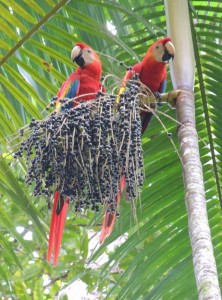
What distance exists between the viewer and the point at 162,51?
1597mm

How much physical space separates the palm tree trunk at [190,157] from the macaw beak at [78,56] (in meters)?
0.30

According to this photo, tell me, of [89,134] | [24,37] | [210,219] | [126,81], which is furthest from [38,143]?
[210,219]

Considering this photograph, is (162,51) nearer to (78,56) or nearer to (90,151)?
(78,56)

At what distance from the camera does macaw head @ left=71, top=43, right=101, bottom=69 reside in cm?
163

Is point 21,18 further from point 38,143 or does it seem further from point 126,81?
point 38,143

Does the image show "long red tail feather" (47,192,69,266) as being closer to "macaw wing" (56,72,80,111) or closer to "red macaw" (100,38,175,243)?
"red macaw" (100,38,175,243)

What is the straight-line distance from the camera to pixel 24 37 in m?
1.51

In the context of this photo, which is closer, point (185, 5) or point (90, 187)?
point (90, 187)

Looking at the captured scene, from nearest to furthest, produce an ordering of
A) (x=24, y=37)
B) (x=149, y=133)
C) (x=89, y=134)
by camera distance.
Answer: (x=89, y=134) → (x=24, y=37) → (x=149, y=133)

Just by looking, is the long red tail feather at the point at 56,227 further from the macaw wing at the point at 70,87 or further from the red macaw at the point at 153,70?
the macaw wing at the point at 70,87

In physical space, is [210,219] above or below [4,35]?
below

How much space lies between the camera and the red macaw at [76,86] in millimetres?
1497

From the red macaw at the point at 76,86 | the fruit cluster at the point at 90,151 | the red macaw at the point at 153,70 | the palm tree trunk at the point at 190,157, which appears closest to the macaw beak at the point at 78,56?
the red macaw at the point at 76,86

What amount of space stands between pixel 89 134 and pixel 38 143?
103mm
